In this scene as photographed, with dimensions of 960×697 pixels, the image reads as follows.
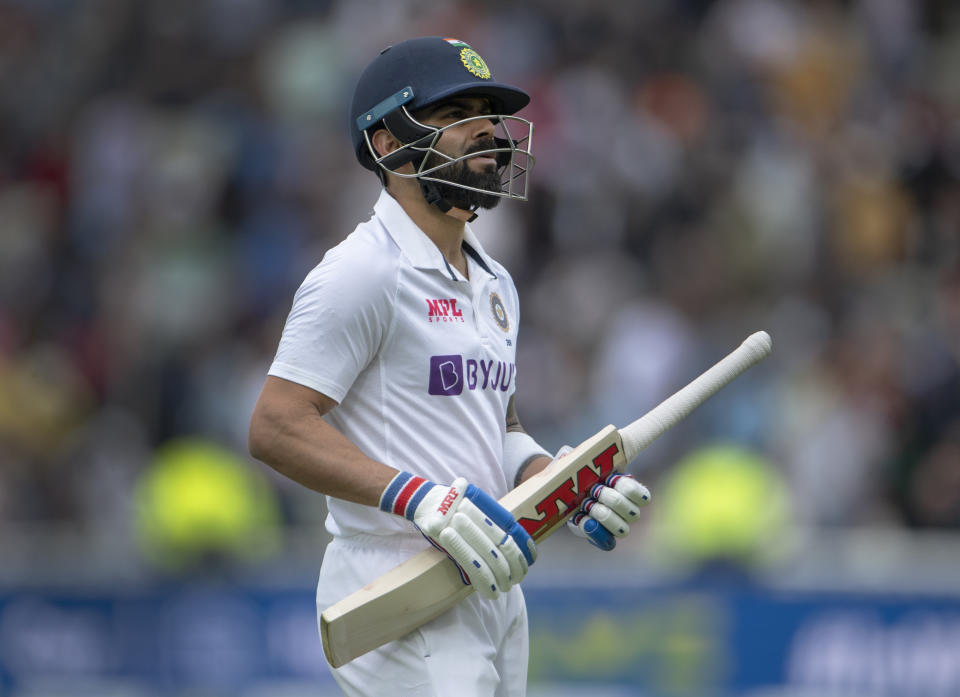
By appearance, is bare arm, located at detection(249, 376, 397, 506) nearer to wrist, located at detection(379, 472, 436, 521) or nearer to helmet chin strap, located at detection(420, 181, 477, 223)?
wrist, located at detection(379, 472, 436, 521)

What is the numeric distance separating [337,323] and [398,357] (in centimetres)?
21

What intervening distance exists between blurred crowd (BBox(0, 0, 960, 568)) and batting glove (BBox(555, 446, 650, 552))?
181 inches

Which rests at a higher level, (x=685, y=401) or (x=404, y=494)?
(x=685, y=401)

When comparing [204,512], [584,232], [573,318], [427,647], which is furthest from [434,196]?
[584,232]

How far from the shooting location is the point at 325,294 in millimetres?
3740

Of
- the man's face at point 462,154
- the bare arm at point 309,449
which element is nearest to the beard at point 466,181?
the man's face at point 462,154

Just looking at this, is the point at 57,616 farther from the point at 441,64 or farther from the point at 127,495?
the point at 441,64

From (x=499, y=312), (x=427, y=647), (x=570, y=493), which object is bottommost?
(x=427, y=647)

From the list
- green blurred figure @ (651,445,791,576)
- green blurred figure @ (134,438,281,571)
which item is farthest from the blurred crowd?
green blurred figure @ (651,445,791,576)

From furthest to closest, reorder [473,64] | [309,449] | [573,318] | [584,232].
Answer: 1. [584,232]
2. [573,318]
3. [473,64]
4. [309,449]

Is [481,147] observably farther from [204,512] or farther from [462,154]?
[204,512]

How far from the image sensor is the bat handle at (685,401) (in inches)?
157

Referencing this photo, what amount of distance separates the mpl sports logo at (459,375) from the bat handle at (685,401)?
0.38 metres

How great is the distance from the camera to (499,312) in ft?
13.7
